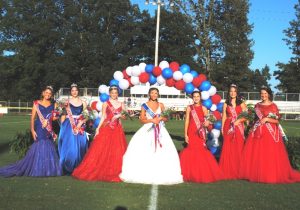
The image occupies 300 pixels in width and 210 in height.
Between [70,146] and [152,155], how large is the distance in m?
2.28

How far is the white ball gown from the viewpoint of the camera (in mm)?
9656

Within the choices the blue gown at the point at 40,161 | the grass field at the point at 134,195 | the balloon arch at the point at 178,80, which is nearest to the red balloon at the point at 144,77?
the balloon arch at the point at 178,80

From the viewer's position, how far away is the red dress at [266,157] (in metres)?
10.1

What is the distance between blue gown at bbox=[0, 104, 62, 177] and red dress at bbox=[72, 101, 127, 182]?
0.58 m

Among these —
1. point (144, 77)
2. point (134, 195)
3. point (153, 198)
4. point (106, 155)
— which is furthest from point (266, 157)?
point (144, 77)

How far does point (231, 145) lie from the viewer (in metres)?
11.0

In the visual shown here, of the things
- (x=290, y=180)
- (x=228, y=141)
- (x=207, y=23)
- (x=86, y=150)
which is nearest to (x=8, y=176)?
(x=86, y=150)

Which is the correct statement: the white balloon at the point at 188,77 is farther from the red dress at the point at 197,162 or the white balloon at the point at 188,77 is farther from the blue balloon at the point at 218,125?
the red dress at the point at 197,162

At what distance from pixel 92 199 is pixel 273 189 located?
377 cm

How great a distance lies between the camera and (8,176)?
1020 cm

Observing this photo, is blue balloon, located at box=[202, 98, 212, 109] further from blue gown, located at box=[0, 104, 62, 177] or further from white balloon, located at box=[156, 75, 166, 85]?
blue gown, located at box=[0, 104, 62, 177]

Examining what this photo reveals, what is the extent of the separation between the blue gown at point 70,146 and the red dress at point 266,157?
391cm

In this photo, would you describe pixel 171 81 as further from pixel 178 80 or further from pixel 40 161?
pixel 40 161

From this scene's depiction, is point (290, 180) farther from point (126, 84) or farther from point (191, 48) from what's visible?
point (191, 48)
